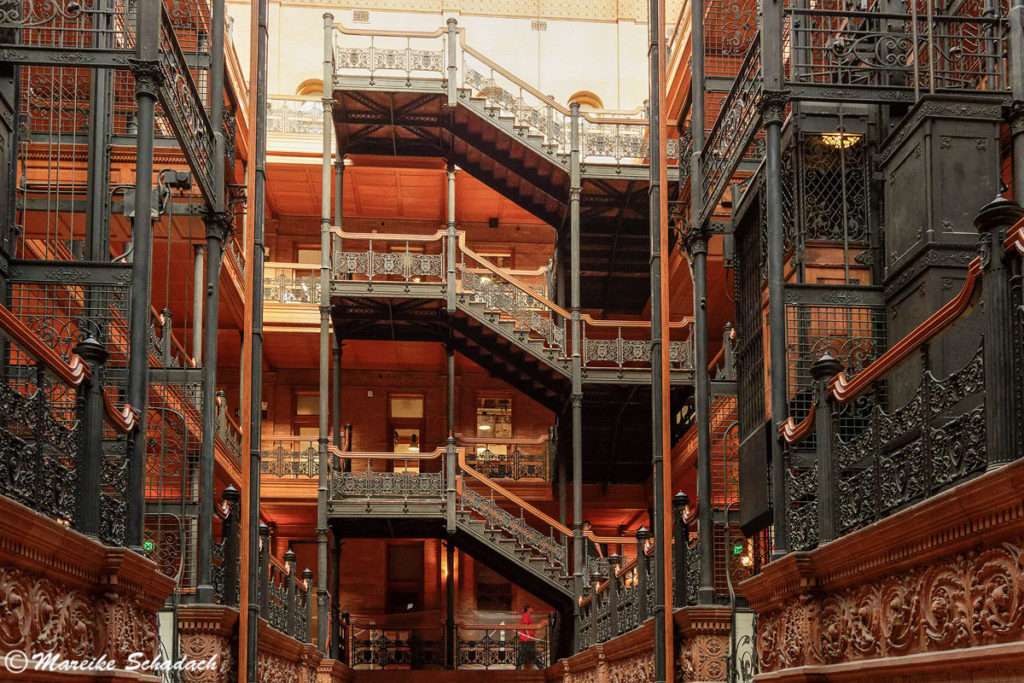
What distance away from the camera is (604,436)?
92.5 feet

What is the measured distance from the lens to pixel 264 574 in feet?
54.5

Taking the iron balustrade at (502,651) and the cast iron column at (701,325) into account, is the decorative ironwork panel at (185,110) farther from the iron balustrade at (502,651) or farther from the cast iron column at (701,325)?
the iron balustrade at (502,651)

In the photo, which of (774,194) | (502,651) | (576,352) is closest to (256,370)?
(774,194)

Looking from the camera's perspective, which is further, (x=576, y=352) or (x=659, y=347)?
(x=576, y=352)

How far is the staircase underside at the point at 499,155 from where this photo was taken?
25.6 m

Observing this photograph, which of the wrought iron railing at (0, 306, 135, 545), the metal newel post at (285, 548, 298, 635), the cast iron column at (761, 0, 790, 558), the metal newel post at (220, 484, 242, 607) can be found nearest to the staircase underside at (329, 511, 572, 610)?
the metal newel post at (285, 548, 298, 635)

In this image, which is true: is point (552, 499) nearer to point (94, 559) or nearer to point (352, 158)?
point (352, 158)

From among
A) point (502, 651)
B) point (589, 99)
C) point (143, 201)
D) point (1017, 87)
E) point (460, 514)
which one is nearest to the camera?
point (143, 201)

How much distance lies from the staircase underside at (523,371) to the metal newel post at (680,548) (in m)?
9.45

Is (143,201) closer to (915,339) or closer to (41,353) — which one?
(41,353)

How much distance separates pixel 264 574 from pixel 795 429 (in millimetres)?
8679

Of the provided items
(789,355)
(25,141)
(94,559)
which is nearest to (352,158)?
(25,141)

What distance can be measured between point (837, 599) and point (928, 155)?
15.8 feet

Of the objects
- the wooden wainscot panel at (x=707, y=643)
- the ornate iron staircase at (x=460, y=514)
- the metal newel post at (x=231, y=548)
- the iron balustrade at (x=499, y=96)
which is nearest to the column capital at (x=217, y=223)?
the metal newel post at (x=231, y=548)
